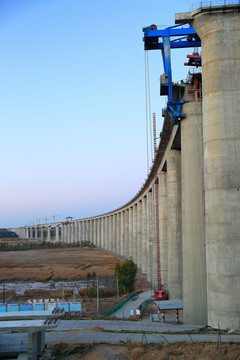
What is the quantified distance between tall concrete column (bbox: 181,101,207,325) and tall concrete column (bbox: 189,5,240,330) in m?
6.81

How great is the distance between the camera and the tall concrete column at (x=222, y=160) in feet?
74.8

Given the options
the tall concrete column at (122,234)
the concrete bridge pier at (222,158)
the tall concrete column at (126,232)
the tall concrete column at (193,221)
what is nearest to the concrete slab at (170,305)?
the tall concrete column at (193,221)

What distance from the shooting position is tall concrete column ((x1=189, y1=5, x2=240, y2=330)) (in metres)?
22.8

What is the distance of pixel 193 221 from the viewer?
31578 millimetres

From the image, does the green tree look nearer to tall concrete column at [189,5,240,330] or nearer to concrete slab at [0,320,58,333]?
tall concrete column at [189,5,240,330]

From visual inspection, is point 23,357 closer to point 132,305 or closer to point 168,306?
point 168,306

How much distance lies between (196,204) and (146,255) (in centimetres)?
4474

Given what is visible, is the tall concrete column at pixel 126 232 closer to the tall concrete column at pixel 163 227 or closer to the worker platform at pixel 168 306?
the tall concrete column at pixel 163 227

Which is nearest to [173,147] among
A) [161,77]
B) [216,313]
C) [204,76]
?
[161,77]

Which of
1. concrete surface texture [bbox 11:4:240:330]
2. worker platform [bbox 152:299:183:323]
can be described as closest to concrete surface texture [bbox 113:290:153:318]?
worker platform [bbox 152:299:183:323]

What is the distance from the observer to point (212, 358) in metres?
15.8

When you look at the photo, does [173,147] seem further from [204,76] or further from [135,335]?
[135,335]

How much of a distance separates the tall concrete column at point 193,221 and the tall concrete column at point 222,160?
268 inches

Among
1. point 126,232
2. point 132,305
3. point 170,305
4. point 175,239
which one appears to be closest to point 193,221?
point 170,305
